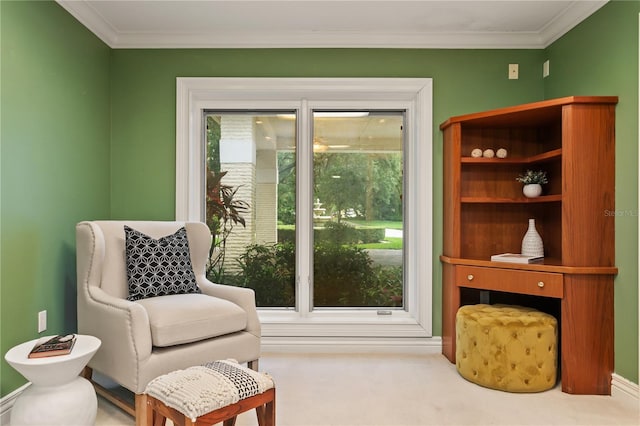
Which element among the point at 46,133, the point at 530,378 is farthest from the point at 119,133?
the point at 530,378

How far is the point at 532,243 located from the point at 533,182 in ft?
1.46

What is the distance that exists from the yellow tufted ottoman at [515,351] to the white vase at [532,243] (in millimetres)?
507

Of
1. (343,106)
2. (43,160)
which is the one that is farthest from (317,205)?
(43,160)

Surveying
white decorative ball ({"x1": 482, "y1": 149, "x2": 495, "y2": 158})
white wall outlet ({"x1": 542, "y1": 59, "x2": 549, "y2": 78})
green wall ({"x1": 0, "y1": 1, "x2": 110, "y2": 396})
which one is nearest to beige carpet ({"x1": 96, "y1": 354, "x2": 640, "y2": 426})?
green wall ({"x1": 0, "y1": 1, "x2": 110, "y2": 396})

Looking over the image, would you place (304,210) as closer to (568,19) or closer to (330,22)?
(330,22)

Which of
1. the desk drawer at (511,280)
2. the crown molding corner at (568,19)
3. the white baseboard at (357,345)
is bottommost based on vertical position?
the white baseboard at (357,345)

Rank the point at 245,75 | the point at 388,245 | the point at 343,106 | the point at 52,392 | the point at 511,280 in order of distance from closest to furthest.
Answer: the point at 52,392 → the point at 511,280 → the point at 245,75 → the point at 343,106 → the point at 388,245

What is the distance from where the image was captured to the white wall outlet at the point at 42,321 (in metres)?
2.48

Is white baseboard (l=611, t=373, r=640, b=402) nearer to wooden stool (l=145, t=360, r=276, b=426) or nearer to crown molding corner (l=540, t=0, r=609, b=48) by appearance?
wooden stool (l=145, t=360, r=276, b=426)

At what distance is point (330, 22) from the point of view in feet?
10.1

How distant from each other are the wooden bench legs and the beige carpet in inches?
16.0

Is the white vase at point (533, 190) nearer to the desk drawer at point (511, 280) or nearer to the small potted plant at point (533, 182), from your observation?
the small potted plant at point (533, 182)

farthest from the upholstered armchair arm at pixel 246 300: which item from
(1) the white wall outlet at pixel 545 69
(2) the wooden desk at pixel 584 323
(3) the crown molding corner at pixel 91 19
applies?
(1) the white wall outlet at pixel 545 69

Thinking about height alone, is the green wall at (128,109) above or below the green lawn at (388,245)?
above
